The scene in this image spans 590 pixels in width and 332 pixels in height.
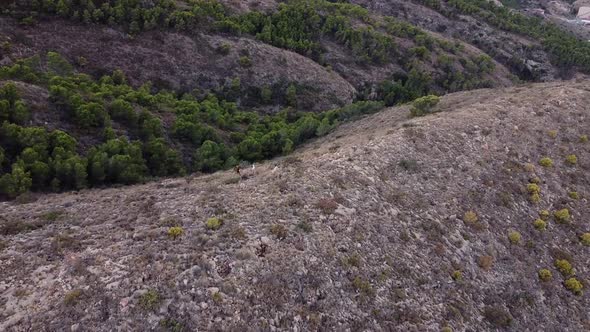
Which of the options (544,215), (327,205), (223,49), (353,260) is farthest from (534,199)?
(223,49)

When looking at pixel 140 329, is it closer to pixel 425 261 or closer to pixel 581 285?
pixel 425 261

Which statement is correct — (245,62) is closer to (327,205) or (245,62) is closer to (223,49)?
(223,49)

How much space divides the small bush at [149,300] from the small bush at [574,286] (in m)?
23.4

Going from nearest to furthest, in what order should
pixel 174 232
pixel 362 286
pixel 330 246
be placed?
pixel 362 286, pixel 174 232, pixel 330 246

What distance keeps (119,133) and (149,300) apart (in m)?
24.6

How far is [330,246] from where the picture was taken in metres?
23.5

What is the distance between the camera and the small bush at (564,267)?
27312 millimetres

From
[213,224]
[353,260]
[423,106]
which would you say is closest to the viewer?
[353,260]

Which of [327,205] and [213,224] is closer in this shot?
[213,224]

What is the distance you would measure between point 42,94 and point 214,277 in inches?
1093

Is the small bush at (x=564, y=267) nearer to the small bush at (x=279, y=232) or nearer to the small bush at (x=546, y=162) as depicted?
the small bush at (x=546, y=162)

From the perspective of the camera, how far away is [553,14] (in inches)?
7195

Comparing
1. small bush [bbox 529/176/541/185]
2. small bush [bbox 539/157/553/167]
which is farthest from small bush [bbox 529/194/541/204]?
small bush [bbox 539/157/553/167]

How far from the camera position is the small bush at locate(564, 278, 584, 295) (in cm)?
2639
